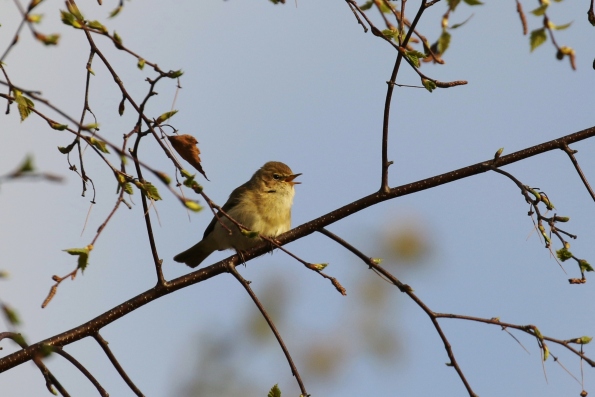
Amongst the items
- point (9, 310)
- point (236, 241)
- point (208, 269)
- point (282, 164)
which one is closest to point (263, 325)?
point (282, 164)

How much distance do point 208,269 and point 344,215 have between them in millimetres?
893

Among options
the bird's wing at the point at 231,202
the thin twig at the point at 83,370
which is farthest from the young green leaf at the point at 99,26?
the bird's wing at the point at 231,202

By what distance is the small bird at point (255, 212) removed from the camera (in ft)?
25.8

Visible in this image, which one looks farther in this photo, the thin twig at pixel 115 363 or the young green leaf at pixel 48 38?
the thin twig at pixel 115 363

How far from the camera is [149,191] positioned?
12.2 ft

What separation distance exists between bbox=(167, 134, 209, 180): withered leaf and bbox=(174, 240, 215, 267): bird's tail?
5425 mm

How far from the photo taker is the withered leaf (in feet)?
12.4

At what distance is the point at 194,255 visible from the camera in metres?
9.26

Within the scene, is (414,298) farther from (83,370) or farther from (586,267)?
(83,370)

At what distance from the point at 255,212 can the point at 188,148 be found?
419cm

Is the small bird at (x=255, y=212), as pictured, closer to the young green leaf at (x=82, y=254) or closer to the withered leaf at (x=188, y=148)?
the withered leaf at (x=188, y=148)

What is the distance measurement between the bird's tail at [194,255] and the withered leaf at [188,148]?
5425mm

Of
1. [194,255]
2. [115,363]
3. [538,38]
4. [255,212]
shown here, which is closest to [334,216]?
[115,363]

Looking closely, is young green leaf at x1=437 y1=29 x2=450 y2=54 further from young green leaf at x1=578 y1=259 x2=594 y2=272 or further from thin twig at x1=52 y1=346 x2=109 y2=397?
thin twig at x1=52 y1=346 x2=109 y2=397
